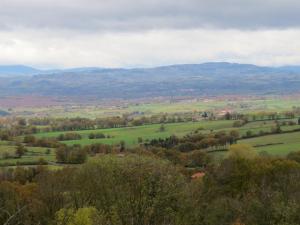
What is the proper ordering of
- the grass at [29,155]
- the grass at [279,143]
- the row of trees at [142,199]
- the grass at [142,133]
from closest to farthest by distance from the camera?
the row of trees at [142,199] → the grass at [279,143] → the grass at [29,155] → the grass at [142,133]

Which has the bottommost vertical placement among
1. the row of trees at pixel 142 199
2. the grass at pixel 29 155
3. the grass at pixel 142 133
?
the grass at pixel 29 155

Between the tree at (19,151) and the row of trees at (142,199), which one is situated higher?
the row of trees at (142,199)

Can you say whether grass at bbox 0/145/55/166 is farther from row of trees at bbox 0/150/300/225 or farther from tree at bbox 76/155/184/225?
tree at bbox 76/155/184/225

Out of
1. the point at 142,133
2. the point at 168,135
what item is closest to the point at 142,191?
the point at 168,135

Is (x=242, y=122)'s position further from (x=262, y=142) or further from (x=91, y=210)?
(x=91, y=210)

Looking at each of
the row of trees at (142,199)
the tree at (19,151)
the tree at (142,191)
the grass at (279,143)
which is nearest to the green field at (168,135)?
the grass at (279,143)

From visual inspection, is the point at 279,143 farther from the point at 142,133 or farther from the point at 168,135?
→ the point at 142,133

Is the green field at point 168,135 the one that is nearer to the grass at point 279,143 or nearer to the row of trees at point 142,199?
the grass at point 279,143

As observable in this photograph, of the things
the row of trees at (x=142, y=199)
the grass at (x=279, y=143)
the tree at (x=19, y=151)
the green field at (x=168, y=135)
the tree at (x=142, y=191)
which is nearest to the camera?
the tree at (x=142, y=191)

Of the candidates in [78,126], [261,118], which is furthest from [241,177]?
[78,126]

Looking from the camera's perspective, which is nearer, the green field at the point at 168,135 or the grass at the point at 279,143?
the grass at the point at 279,143

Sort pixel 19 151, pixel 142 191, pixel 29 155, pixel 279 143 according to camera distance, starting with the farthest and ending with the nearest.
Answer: pixel 29 155, pixel 19 151, pixel 279 143, pixel 142 191

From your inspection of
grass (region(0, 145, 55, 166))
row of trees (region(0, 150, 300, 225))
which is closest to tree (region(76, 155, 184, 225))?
row of trees (region(0, 150, 300, 225))

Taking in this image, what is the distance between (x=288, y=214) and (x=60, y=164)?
2697 inches
